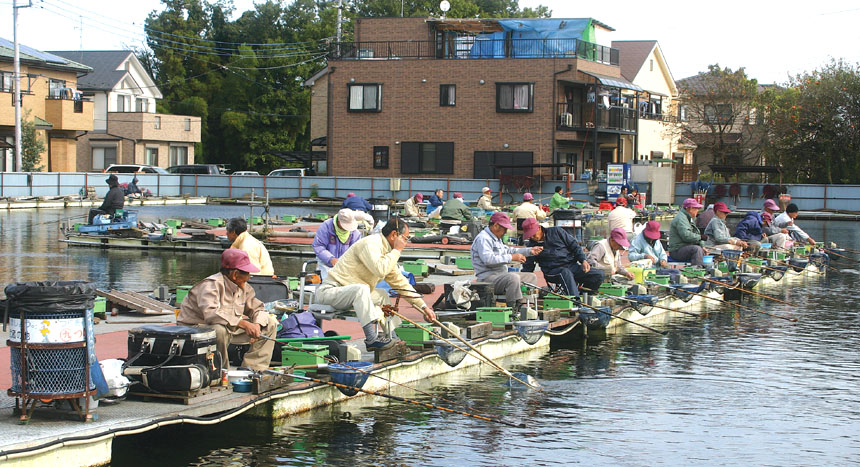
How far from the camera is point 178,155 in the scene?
73.8 meters

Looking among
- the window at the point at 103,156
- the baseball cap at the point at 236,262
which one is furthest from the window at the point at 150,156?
the baseball cap at the point at 236,262

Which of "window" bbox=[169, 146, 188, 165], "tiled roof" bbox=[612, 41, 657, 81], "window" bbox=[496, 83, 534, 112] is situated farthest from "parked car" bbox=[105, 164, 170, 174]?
"tiled roof" bbox=[612, 41, 657, 81]

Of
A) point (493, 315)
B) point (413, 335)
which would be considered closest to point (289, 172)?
point (493, 315)

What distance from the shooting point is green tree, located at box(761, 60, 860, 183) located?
5434 cm

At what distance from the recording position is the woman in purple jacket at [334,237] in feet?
49.4

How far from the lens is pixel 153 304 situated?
48.9 ft

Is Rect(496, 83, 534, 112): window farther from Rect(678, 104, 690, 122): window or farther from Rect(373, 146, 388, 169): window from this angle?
Rect(678, 104, 690, 122): window

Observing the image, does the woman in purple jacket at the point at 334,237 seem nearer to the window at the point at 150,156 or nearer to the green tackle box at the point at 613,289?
the green tackle box at the point at 613,289

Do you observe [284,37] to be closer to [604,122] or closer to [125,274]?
[604,122]

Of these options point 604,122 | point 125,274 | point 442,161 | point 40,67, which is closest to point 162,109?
point 40,67

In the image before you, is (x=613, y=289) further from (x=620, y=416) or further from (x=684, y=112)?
(x=684, y=112)

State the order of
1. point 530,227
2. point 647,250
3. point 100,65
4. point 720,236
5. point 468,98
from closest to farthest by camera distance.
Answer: point 530,227 → point 647,250 → point 720,236 → point 468,98 → point 100,65

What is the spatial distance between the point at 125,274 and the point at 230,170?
56854mm

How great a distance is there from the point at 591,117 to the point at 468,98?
723 cm
